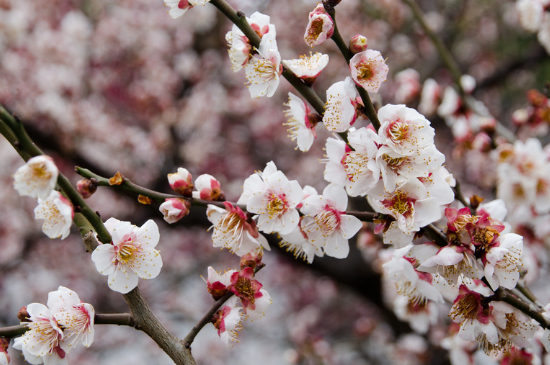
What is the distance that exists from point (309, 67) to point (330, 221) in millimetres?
392

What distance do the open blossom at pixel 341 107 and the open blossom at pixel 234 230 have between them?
33cm

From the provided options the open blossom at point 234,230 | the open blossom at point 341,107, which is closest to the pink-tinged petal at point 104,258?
the open blossom at point 234,230

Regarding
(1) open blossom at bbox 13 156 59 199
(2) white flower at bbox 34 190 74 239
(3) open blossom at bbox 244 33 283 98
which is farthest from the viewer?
(3) open blossom at bbox 244 33 283 98

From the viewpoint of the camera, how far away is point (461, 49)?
595cm

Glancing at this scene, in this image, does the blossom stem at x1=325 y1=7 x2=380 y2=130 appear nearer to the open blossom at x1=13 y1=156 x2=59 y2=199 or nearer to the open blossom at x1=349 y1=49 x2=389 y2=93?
the open blossom at x1=349 y1=49 x2=389 y2=93

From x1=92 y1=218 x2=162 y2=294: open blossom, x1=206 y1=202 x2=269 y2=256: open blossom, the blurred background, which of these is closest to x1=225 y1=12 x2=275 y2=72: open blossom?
x1=206 y1=202 x2=269 y2=256: open blossom

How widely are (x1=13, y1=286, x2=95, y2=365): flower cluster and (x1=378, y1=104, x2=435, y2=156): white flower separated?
2.59ft

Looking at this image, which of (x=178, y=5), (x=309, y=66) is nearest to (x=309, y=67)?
(x=309, y=66)

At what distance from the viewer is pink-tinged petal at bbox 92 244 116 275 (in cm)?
100

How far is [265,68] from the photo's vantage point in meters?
1.11

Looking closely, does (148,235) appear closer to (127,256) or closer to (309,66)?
(127,256)

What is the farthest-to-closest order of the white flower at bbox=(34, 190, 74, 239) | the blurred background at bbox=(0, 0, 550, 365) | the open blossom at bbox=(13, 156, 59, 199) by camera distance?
the blurred background at bbox=(0, 0, 550, 365)
the white flower at bbox=(34, 190, 74, 239)
the open blossom at bbox=(13, 156, 59, 199)

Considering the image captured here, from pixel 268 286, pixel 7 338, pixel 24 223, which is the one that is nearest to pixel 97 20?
pixel 24 223

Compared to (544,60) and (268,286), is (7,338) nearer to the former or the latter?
(544,60)
